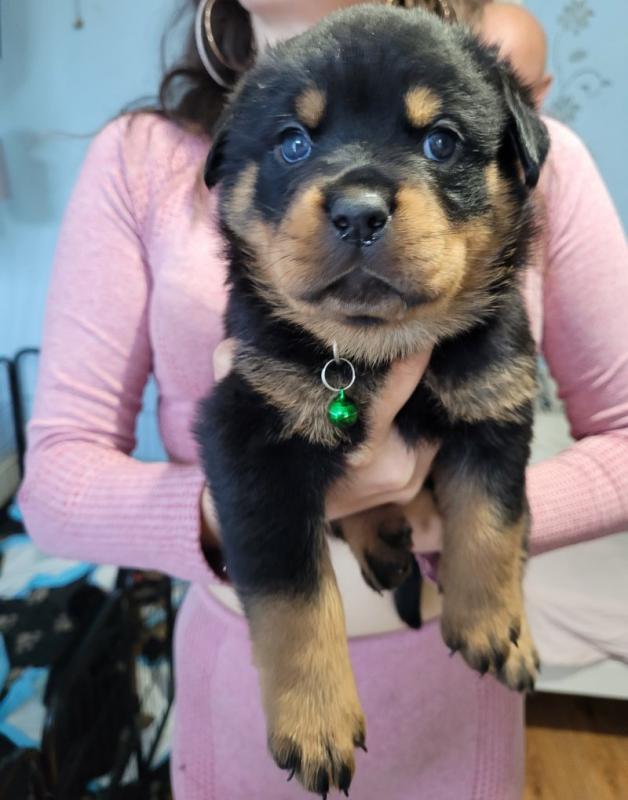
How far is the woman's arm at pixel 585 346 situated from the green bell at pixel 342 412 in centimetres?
40

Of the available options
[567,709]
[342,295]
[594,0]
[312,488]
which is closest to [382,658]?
[312,488]

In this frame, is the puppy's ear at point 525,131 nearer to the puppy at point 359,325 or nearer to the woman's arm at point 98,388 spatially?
the puppy at point 359,325

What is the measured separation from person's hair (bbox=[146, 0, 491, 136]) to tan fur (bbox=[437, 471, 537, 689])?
78 cm

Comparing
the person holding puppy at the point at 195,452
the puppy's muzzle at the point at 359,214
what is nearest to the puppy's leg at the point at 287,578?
the person holding puppy at the point at 195,452

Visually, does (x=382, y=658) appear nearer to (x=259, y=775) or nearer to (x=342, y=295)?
(x=259, y=775)

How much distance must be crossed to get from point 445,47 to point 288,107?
0.20m

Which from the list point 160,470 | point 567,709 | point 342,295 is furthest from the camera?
point 567,709

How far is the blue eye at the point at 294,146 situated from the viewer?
83cm

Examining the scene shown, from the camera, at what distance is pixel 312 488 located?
2.78ft

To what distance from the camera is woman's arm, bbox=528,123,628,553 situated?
1.07 metres

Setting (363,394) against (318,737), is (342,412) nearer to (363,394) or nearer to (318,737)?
(363,394)

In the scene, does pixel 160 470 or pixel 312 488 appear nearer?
pixel 312 488

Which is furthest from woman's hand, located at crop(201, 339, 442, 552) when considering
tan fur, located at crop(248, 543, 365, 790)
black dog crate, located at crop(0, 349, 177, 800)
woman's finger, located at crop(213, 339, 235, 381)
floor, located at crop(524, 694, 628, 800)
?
floor, located at crop(524, 694, 628, 800)

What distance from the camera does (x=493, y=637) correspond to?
2.85 feet
